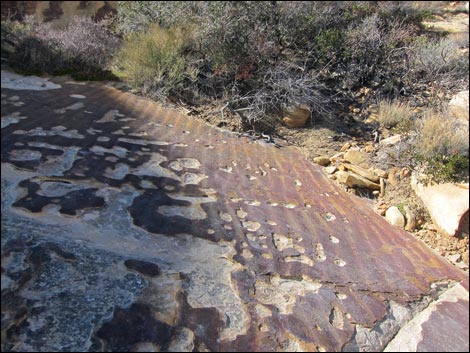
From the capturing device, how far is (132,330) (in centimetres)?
185

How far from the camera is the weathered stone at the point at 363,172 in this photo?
4.25 m

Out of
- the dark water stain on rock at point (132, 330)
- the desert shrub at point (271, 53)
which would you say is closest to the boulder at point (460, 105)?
the desert shrub at point (271, 53)

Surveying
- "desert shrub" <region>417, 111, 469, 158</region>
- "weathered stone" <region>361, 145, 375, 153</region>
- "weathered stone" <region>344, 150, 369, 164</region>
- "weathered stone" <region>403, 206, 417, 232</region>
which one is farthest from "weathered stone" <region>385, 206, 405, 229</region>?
Result: "weathered stone" <region>361, 145, 375, 153</region>

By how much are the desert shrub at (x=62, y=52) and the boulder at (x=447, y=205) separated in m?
4.14

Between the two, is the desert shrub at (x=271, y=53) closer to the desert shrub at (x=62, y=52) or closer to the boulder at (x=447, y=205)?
Answer: the desert shrub at (x=62, y=52)

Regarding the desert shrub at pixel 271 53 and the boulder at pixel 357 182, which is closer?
the boulder at pixel 357 182

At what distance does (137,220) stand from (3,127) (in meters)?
1.55

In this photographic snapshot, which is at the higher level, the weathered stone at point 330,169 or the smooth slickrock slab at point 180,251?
the smooth slickrock slab at point 180,251

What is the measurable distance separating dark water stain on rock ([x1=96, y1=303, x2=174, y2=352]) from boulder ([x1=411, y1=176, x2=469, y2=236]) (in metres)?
2.56

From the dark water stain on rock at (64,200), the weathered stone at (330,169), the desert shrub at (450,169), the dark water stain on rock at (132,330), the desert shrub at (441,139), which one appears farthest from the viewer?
the weathered stone at (330,169)

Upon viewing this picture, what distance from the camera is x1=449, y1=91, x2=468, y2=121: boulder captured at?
5254 mm

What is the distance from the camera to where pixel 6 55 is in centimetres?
567

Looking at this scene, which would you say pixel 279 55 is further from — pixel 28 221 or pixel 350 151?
pixel 28 221

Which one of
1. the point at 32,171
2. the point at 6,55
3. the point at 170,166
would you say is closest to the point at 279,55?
the point at 170,166
